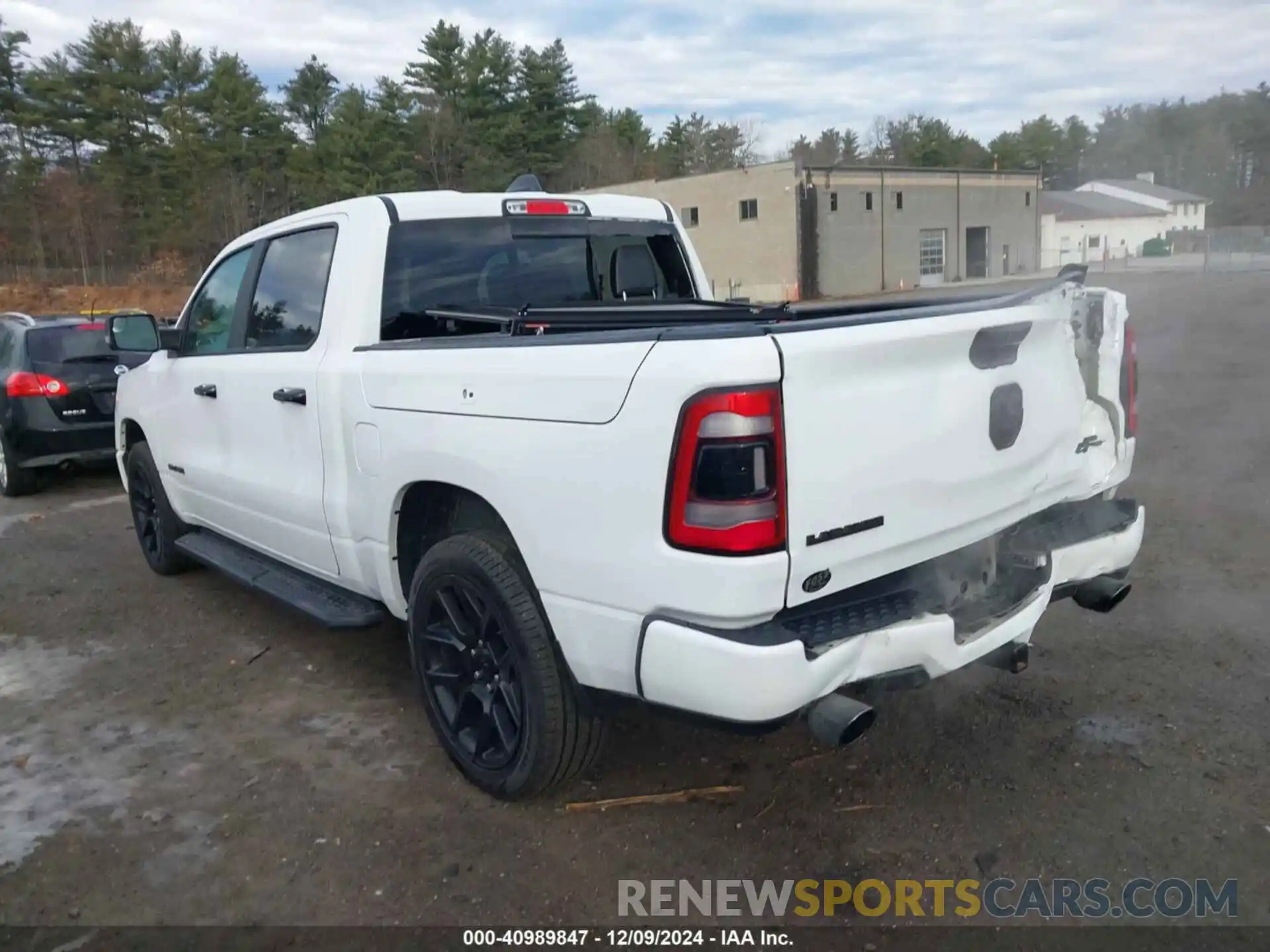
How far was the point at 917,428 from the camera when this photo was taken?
106 inches

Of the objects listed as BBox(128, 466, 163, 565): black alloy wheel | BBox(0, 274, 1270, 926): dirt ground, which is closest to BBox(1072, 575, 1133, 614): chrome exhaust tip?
BBox(0, 274, 1270, 926): dirt ground

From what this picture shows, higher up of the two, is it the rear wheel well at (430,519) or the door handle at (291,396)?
the door handle at (291,396)

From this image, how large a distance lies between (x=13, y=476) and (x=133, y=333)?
14.2ft

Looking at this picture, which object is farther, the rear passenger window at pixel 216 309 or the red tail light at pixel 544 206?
the rear passenger window at pixel 216 309

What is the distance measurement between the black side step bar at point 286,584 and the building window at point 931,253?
152 ft

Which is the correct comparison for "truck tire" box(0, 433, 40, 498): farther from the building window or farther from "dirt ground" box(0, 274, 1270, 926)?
the building window

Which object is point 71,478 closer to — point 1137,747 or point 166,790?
point 166,790

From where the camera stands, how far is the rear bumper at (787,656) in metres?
2.42

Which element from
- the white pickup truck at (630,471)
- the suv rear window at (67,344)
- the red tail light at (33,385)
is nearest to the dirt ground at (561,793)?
the white pickup truck at (630,471)

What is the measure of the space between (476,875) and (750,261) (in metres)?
42.7

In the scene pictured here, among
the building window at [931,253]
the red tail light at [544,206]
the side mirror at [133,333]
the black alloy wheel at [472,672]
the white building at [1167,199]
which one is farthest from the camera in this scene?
the white building at [1167,199]

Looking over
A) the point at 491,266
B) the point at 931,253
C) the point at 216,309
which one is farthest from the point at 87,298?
the point at 491,266

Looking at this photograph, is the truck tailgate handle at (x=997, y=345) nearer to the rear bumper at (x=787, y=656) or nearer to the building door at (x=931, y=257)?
the rear bumper at (x=787, y=656)

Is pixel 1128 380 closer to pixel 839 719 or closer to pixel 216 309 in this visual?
pixel 839 719
